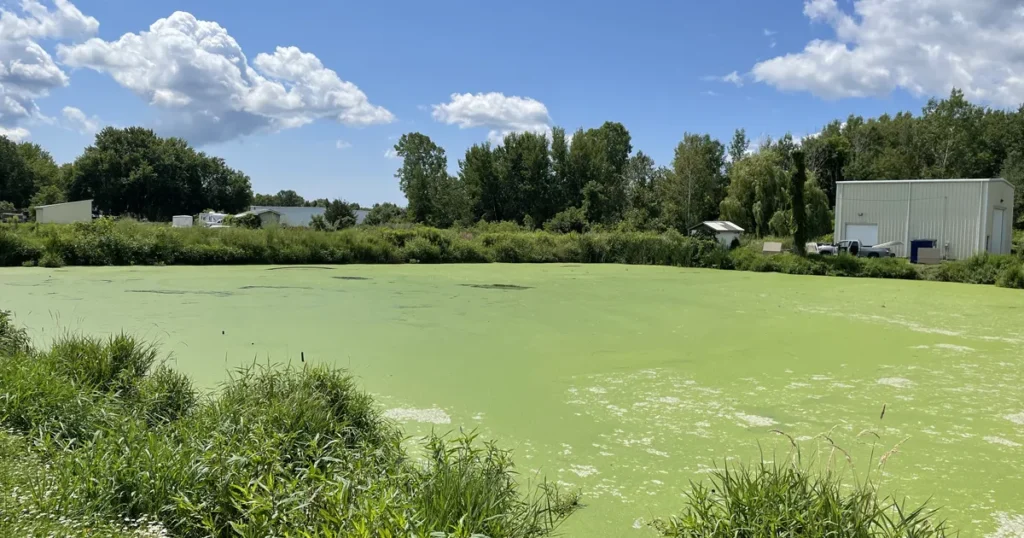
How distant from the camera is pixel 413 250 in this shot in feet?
57.2

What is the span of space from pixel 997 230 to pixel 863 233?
3279 millimetres

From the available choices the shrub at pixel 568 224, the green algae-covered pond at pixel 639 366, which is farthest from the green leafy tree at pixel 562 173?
the green algae-covered pond at pixel 639 366

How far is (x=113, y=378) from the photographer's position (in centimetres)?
351

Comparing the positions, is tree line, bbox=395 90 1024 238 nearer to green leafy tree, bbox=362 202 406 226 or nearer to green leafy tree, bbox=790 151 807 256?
green leafy tree, bbox=362 202 406 226

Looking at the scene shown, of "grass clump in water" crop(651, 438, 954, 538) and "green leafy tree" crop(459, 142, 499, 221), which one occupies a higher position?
"green leafy tree" crop(459, 142, 499, 221)

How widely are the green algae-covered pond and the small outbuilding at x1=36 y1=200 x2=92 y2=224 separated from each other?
48.8ft

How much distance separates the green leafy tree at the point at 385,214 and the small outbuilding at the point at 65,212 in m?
12.7

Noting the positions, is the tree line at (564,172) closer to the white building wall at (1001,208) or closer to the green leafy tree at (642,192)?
the green leafy tree at (642,192)

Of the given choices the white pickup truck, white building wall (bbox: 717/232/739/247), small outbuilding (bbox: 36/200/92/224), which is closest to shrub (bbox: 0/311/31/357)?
the white pickup truck

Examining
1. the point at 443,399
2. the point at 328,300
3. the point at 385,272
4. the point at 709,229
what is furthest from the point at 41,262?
the point at 709,229

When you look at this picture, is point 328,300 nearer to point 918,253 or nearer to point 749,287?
point 749,287

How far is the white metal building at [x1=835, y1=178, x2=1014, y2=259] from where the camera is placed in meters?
16.2

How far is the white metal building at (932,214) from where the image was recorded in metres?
16.2

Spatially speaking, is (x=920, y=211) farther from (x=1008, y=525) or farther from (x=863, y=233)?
(x=1008, y=525)
